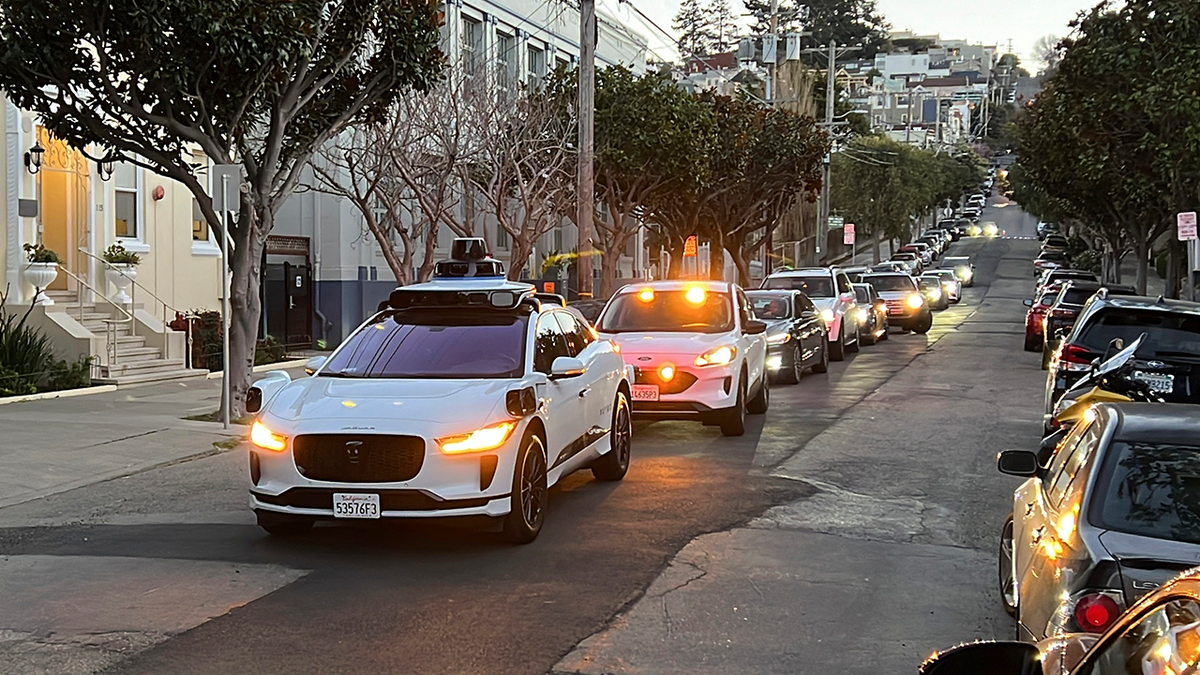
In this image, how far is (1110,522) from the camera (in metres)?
4.79

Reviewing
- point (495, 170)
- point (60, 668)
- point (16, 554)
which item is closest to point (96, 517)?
point (16, 554)

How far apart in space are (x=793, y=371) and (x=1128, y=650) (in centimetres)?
1732

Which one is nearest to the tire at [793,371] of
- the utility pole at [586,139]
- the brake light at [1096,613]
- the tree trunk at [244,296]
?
the utility pole at [586,139]

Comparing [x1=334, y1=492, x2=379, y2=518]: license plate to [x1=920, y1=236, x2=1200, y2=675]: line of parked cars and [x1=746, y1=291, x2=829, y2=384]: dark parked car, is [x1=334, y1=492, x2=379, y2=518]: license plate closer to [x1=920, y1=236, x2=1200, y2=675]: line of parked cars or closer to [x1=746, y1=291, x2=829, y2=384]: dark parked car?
[x1=920, y1=236, x2=1200, y2=675]: line of parked cars

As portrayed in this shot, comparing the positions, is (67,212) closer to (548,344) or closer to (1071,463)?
(548,344)

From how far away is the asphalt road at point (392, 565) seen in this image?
6195 mm

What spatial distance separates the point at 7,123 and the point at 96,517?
11.5 m

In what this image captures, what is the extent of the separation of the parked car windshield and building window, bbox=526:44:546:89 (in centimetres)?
1635

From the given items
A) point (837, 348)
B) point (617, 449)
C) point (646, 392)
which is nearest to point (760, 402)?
point (646, 392)

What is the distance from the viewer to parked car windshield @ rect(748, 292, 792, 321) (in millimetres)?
20250

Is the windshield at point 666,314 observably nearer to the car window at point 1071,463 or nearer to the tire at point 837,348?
the car window at point 1071,463

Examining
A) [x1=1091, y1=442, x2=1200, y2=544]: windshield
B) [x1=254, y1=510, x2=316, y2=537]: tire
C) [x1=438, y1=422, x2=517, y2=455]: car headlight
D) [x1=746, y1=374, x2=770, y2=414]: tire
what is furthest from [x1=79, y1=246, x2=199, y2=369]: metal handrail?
[x1=1091, y1=442, x2=1200, y2=544]: windshield

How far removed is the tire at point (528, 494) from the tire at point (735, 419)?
517cm

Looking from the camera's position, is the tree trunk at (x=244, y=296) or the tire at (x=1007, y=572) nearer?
the tire at (x=1007, y=572)
